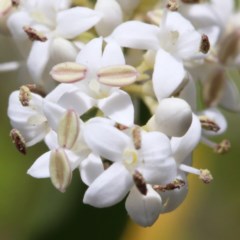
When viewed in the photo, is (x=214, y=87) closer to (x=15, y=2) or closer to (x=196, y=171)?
(x=196, y=171)

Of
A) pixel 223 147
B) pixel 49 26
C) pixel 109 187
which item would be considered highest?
pixel 49 26

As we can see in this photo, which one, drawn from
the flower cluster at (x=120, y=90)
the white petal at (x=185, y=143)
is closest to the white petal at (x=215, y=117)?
the flower cluster at (x=120, y=90)

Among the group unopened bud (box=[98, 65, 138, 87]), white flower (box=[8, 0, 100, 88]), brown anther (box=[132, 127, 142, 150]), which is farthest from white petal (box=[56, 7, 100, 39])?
brown anther (box=[132, 127, 142, 150])

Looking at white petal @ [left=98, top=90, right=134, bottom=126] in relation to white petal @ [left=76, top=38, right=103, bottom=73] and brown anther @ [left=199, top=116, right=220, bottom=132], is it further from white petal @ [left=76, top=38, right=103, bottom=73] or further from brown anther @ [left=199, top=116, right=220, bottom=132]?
brown anther @ [left=199, top=116, right=220, bottom=132]

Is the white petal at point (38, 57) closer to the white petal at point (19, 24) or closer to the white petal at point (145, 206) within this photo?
the white petal at point (19, 24)

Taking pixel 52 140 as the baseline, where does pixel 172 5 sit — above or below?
above

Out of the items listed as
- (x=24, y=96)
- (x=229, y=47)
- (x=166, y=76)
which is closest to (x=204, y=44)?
(x=166, y=76)

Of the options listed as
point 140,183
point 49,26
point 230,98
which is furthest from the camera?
point 230,98
